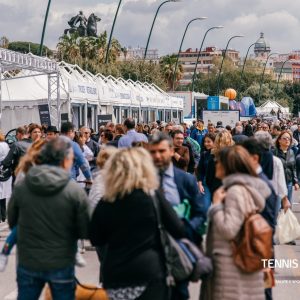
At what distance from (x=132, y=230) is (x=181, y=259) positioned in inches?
15.3

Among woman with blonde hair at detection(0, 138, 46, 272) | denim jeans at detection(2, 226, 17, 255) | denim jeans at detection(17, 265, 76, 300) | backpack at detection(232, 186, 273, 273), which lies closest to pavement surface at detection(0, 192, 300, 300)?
woman with blonde hair at detection(0, 138, 46, 272)

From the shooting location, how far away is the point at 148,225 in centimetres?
534

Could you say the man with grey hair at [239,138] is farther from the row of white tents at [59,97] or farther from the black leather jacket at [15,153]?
the row of white tents at [59,97]

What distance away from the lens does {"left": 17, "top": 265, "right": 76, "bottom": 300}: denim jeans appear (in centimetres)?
570

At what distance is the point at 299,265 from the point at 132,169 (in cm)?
566

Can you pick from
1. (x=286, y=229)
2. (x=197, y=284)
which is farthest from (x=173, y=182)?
(x=286, y=229)

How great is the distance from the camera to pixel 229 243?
18.4 feet

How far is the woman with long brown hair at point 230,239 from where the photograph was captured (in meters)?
5.55

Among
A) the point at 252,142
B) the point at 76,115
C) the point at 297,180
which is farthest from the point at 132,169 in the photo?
the point at 76,115

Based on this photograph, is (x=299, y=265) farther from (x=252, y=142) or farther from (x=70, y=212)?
(x=70, y=212)

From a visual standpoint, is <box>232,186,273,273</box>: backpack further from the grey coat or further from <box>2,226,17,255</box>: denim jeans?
<box>2,226,17,255</box>: denim jeans

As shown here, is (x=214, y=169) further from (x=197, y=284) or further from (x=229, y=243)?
(x=229, y=243)

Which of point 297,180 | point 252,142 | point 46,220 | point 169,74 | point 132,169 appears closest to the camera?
point 132,169

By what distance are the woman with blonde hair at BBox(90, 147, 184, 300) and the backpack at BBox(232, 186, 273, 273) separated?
489 millimetres
